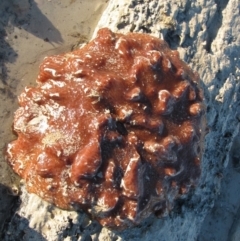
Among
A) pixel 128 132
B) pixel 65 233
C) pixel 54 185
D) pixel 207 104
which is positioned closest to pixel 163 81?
pixel 128 132

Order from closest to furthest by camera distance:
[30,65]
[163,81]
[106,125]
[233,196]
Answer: [106,125] → [163,81] → [30,65] → [233,196]

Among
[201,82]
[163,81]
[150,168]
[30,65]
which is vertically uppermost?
[201,82]

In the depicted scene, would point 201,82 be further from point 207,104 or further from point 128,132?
point 128,132

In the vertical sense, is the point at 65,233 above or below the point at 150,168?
below

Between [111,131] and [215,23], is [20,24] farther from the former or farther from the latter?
[215,23]

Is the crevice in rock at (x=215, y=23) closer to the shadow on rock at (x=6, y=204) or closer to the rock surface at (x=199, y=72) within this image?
the rock surface at (x=199, y=72)

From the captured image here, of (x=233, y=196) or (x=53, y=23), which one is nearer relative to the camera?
(x=53, y=23)

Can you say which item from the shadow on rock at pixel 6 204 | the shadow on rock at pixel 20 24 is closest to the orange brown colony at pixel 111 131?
the shadow on rock at pixel 6 204

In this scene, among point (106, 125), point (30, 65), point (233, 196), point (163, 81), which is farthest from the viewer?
point (233, 196)
